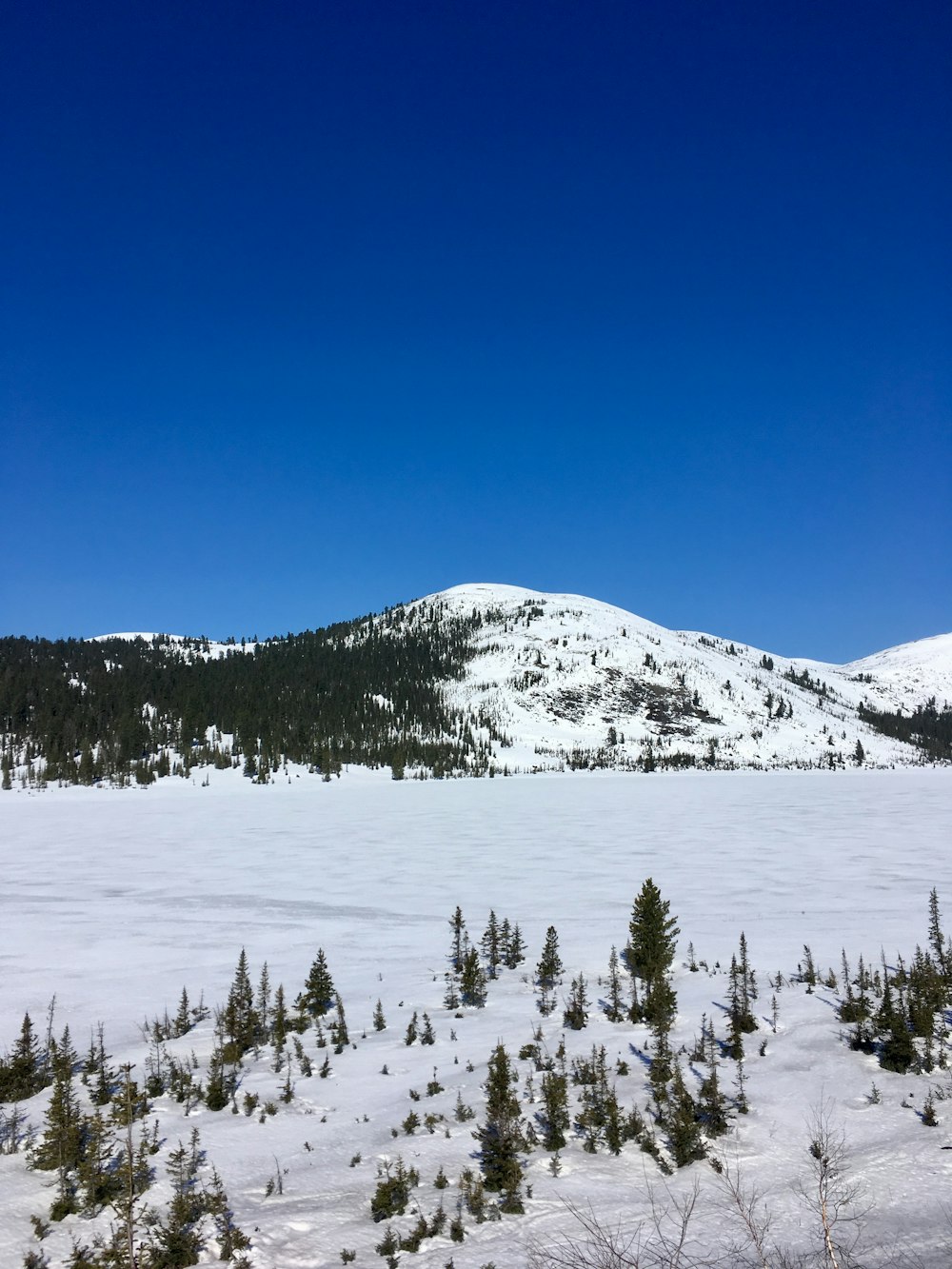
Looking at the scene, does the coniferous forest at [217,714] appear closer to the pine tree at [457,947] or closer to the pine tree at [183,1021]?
the pine tree at [457,947]

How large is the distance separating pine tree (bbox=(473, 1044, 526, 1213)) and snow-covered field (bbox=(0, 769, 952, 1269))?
0.28m

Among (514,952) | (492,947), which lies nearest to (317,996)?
(492,947)

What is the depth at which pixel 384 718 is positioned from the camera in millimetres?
152500

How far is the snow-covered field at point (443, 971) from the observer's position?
8.32 meters

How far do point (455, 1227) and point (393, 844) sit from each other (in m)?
31.3

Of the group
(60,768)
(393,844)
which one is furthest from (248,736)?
(393,844)

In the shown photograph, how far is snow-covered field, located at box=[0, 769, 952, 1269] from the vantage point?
27.3 feet

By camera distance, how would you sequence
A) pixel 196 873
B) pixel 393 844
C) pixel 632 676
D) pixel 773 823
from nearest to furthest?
pixel 196 873 → pixel 393 844 → pixel 773 823 → pixel 632 676

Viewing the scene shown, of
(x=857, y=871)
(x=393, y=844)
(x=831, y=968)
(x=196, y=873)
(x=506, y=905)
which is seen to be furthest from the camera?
(x=393, y=844)

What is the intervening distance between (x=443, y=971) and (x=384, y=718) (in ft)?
450

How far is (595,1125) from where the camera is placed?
977 cm

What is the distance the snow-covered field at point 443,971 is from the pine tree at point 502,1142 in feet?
0.92

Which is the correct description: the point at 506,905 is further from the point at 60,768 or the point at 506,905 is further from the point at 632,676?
the point at 632,676

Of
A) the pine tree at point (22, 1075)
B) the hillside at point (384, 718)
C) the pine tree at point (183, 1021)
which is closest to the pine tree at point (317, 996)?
the pine tree at point (183, 1021)
